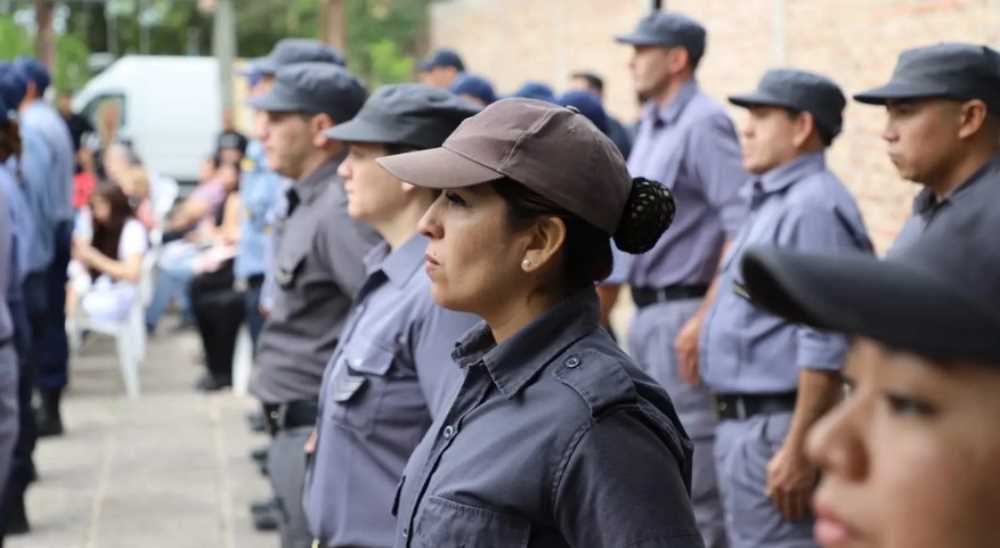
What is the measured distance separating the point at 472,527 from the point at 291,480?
101 inches

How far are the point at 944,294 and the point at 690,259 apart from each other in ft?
16.1

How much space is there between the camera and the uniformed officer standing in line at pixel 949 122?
13.4 ft

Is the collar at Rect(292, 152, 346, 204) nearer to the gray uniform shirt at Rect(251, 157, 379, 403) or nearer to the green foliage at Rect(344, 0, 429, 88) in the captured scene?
the gray uniform shirt at Rect(251, 157, 379, 403)

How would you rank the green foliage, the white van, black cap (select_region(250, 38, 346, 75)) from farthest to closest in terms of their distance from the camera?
the green foliage
the white van
black cap (select_region(250, 38, 346, 75))

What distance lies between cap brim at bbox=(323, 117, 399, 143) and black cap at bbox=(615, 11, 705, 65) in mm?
2549

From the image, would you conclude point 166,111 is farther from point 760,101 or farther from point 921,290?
point 921,290

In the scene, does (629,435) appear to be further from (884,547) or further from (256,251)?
(256,251)

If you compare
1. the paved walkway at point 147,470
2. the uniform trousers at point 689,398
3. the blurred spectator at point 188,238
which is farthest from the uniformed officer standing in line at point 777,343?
the blurred spectator at point 188,238

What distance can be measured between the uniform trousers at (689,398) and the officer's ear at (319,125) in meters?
1.46

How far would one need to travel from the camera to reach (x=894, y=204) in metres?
6.66

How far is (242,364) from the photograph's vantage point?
11.2 meters

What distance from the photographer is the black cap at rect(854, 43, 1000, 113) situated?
13.5 feet

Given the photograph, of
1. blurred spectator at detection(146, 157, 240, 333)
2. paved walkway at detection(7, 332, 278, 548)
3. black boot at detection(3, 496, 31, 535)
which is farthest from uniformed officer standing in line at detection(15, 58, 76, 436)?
blurred spectator at detection(146, 157, 240, 333)

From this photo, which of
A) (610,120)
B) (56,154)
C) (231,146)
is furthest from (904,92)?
(231,146)
